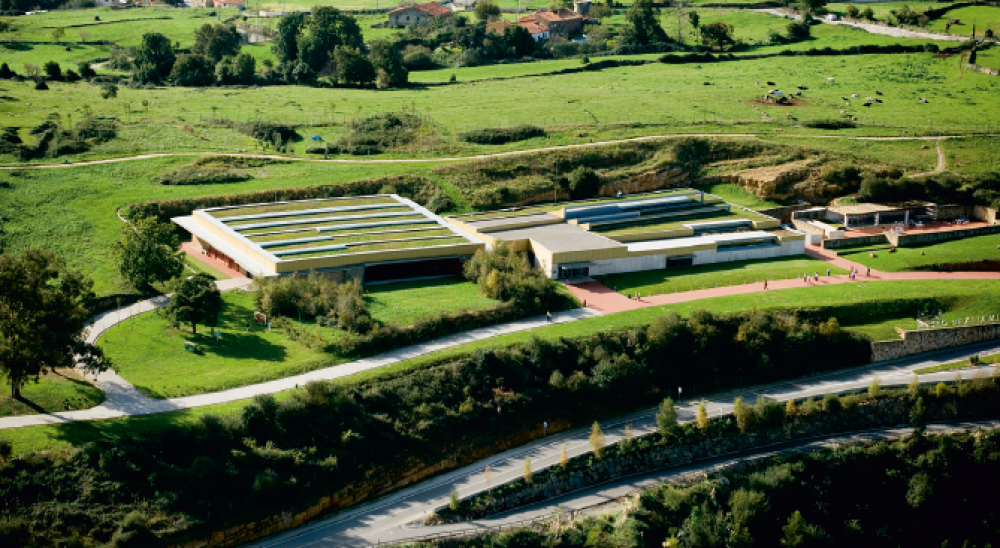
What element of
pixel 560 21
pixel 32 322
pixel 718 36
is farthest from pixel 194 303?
pixel 560 21

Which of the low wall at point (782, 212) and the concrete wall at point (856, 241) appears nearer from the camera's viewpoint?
the concrete wall at point (856, 241)

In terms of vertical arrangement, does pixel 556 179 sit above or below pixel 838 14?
below

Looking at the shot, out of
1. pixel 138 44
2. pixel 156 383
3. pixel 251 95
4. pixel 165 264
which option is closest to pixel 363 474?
pixel 156 383

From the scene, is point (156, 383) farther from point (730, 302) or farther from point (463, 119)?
point (463, 119)

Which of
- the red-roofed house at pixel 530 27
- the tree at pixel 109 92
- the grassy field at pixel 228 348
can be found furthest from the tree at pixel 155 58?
the grassy field at pixel 228 348

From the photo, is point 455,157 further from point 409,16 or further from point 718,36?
point 409,16

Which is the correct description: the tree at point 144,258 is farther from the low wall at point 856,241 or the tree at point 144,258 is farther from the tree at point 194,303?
the low wall at point 856,241

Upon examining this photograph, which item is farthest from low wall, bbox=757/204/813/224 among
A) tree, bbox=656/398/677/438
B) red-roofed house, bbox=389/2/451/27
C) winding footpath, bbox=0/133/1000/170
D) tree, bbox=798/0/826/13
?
red-roofed house, bbox=389/2/451/27
